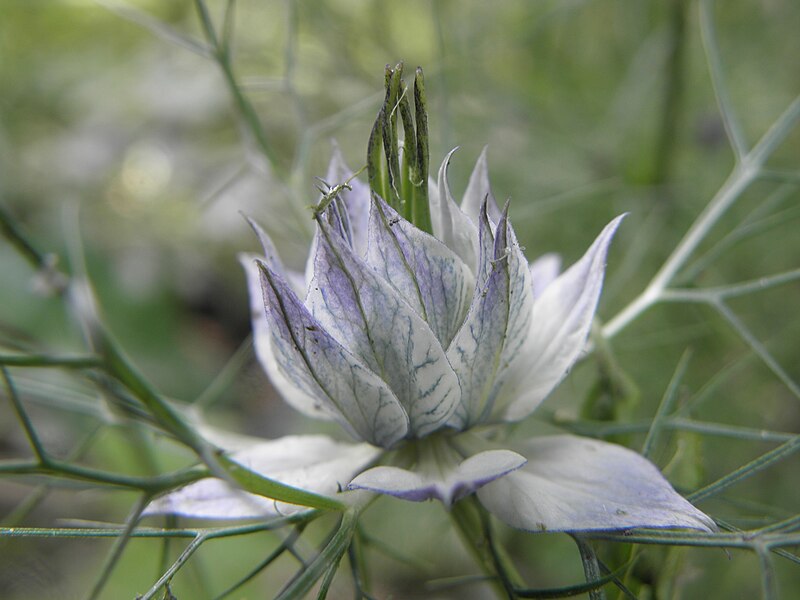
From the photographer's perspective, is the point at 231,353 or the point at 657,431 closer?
the point at 657,431

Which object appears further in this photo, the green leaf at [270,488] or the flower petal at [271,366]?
the flower petal at [271,366]

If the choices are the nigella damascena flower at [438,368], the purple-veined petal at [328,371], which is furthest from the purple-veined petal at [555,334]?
the purple-veined petal at [328,371]

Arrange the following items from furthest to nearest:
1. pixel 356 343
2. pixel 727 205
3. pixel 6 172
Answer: pixel 6 172 < pixel 727 205 < pixel 356 343

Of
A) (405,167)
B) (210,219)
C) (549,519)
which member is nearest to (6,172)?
(210,219)

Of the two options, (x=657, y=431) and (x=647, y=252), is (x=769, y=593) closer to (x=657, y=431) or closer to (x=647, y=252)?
(x=657, y=431)

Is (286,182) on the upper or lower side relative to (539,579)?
upper

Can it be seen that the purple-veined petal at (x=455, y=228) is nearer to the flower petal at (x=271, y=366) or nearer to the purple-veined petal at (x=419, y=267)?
the purple-veined petal at (x=419, y=267)

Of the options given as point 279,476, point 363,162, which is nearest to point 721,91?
point 279,476
